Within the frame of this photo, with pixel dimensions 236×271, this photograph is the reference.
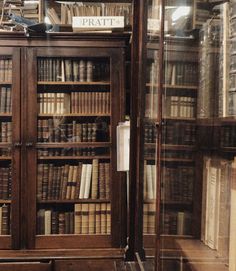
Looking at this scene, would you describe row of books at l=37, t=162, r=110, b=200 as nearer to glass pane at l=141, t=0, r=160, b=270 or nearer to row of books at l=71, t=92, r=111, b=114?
row of books at l=71, t=92, r=111, b=114

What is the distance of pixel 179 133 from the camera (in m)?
1.04

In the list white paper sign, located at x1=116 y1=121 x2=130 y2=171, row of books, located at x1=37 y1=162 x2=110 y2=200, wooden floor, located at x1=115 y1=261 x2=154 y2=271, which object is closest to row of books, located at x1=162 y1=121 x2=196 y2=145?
wooden floor, located at x1=115 y1=261 x2=154 y2=271

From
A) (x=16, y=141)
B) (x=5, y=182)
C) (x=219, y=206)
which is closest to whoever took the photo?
(x=219, y=206)

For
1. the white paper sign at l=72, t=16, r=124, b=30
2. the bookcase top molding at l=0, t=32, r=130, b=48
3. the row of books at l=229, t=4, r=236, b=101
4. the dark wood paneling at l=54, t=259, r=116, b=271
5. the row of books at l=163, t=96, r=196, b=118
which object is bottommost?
the dark wood paneling at l=54, t=259, r=116, b=271

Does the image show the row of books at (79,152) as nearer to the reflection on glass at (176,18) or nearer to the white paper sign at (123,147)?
the white paper sign at (123,147)

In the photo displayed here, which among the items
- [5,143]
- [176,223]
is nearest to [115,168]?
[5,143]

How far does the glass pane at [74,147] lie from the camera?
2.58 m

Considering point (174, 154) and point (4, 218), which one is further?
point (4, 218)

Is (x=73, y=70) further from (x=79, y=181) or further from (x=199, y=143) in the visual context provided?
(x=199, y=143)

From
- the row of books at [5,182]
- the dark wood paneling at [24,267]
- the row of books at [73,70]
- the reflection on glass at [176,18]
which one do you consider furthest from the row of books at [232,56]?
the row of books at [5,182]

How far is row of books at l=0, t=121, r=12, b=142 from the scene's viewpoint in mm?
2543

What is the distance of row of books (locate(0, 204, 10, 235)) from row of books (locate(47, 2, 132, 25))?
148cm

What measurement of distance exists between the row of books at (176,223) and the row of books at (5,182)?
68.1 inches

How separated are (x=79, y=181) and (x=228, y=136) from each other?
6.60 ft
